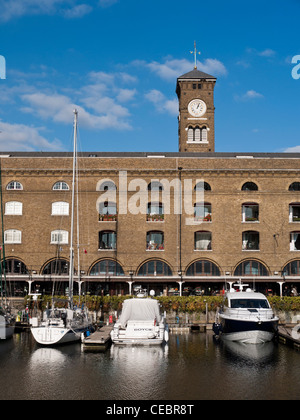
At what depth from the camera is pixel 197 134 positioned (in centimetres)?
7062

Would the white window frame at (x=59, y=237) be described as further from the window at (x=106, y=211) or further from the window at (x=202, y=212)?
the window at (x=202, y=212)

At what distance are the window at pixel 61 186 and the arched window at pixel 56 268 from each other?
7058mm

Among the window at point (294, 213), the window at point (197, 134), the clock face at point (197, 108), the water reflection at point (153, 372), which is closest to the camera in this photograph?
the water reflection at point (153, 372)

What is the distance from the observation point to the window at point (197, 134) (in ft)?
231

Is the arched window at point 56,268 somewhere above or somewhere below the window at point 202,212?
below

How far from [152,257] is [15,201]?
48.9ft

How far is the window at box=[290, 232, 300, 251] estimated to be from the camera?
154ft

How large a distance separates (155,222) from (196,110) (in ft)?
97.0

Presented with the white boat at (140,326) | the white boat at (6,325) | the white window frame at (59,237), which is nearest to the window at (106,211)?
the white window frame at (59,237)

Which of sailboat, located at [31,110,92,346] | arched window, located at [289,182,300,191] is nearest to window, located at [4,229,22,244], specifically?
sailboat, located at [31,110,92,346]

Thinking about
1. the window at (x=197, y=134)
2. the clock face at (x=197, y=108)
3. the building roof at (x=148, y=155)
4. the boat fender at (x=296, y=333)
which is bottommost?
the boat fender at (x=296, y=333)

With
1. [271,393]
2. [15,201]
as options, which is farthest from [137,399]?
[15,201]

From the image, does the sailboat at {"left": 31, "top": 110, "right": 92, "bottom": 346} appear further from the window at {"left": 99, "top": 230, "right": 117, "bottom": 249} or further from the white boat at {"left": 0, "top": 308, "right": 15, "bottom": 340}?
the window at {"left": 99, "top": 230, "right": 117, "bottom": 249}

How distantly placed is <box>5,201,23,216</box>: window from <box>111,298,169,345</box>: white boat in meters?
19.9
